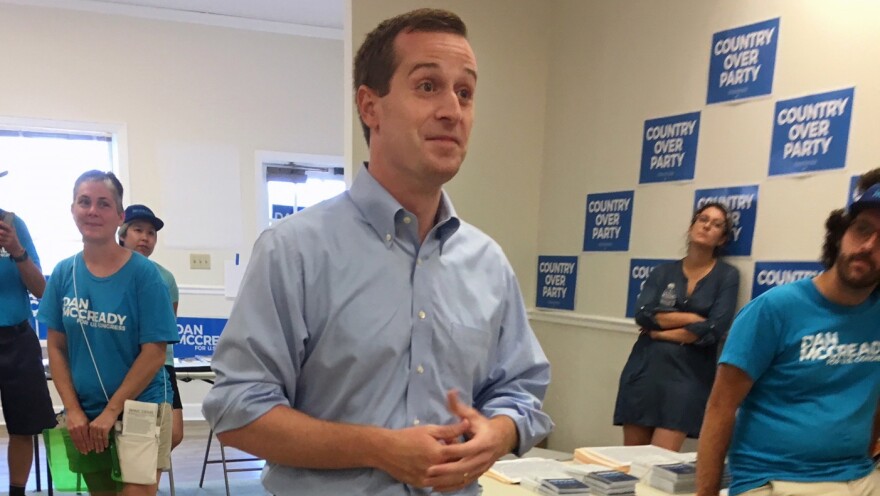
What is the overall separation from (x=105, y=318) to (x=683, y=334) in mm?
2399

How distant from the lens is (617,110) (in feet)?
11.6

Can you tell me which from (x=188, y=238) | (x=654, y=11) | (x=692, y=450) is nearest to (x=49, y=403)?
(x=188, y=238)

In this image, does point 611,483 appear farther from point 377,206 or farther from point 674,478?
point 377,206

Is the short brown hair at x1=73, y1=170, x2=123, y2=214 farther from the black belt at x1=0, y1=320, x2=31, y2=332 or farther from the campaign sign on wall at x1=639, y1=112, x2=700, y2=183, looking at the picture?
the campaign sign on wall at x1=639, y1=112, x2=700, y2=183

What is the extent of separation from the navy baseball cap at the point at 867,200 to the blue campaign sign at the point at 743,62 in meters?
1.19

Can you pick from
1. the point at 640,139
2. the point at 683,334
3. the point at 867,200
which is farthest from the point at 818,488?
the point at 640,139

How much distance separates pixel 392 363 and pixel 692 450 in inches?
102

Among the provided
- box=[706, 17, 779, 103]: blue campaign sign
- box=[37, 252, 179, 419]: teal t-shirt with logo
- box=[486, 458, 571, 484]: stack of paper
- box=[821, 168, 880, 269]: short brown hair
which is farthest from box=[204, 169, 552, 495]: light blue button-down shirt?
box=[706, 17, 779, 103]: blue campaign sign

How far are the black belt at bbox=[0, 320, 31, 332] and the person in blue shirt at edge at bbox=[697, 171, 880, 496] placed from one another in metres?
2.94

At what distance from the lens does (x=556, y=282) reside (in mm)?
3908

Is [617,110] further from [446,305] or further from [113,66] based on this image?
[113,66]

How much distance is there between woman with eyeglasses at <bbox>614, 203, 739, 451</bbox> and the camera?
2732 mm

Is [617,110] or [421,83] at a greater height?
[617,110]

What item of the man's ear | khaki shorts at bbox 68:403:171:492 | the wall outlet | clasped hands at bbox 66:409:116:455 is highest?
the man's ear
